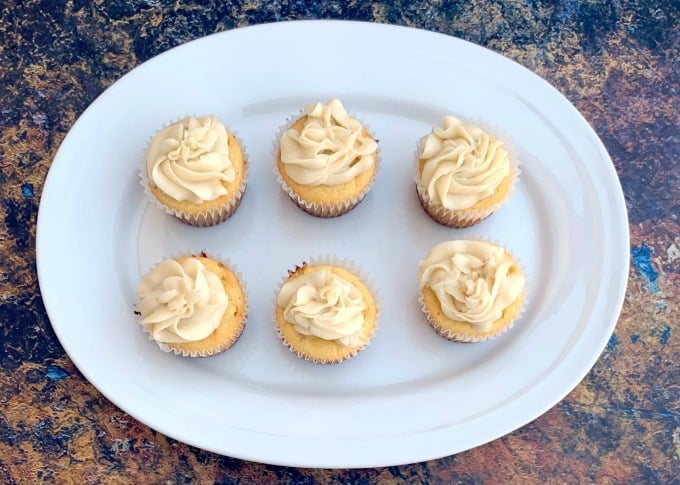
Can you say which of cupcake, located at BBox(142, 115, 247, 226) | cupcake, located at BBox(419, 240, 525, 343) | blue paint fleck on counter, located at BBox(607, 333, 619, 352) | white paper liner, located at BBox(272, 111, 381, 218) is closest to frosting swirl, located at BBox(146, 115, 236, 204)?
cupcake, located at BBox(142, 115, 247, 226)

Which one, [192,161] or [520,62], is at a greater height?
[192,161]

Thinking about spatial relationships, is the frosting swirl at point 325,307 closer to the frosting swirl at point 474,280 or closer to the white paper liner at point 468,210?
the frosting swirl at point 474,280

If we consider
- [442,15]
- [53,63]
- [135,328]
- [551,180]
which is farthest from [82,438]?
[442,15]

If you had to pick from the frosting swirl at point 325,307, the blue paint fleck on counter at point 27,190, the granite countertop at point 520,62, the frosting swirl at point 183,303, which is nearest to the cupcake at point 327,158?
the frosting swirl at point 325,307

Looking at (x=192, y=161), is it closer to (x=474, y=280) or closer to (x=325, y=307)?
(x=325, y=307)

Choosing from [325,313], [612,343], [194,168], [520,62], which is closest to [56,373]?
[194,168]

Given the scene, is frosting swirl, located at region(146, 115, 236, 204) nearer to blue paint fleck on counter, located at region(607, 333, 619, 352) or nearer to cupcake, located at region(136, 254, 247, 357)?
cupcake, located at region(136, 254, 247, 357)

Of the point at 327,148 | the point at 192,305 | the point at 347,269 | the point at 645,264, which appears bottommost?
the point at 645,264
